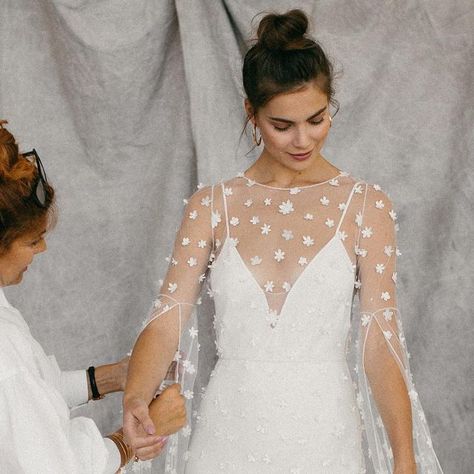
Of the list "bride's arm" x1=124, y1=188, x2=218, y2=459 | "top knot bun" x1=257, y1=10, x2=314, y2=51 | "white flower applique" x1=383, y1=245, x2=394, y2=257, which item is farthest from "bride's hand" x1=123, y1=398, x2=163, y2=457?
"top knot bun" x1=257, y1=10, x2=314, y2=51

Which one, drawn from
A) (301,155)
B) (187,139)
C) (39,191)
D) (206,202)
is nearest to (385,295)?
(301,155)

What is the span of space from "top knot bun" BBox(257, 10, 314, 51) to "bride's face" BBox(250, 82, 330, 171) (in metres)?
0.09

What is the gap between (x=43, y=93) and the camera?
3.25 meters

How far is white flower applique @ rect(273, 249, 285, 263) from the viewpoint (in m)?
2.07

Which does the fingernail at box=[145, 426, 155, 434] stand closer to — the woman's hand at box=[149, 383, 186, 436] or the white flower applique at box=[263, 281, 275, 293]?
the woman's hand at box=[149, 383, 186, 436]

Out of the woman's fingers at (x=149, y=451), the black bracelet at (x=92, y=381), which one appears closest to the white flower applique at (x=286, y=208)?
the woman's fingers at (x=149, y=451)

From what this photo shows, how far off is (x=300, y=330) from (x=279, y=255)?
0.17 metres

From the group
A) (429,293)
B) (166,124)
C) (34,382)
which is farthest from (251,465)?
(166,124)

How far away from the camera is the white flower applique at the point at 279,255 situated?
81.6 inches

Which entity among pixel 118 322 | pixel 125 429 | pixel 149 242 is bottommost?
pixel 118 322

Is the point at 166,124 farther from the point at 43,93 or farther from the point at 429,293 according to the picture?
the point at 429,293

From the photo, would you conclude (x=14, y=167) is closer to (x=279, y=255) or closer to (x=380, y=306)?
(x=279, y=255)

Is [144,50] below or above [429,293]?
above

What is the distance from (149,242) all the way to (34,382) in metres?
1.63
